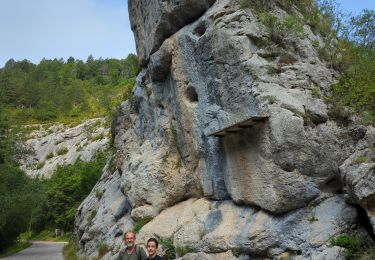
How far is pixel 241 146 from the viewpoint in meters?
12.8

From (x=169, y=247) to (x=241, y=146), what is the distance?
13.3 feet

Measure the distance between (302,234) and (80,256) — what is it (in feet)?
47.8

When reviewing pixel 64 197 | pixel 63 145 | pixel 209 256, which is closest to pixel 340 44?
pixel 209 256

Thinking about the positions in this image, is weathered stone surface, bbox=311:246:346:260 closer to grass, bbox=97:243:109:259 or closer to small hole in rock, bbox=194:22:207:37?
small hole in rock, bbox=194:22:207:37

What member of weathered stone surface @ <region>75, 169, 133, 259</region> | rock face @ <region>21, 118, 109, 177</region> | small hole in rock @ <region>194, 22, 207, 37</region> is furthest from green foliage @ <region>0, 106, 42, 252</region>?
rock face @ <region>21, 118, 109, 177</region>

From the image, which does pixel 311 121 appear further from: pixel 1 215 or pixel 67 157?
pixel 67 157

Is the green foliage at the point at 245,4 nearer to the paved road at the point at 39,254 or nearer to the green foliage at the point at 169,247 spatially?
the green foliage at the point at 169,247

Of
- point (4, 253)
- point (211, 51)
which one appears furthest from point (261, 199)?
point (4, 253)

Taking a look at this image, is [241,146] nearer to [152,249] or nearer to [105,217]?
[152,249]

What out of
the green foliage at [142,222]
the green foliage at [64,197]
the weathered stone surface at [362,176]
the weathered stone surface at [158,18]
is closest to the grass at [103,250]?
the green foliage at [142,222]

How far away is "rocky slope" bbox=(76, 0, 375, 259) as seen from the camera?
439 inches

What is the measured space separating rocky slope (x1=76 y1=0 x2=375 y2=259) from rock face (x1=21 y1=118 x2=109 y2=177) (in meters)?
42.4

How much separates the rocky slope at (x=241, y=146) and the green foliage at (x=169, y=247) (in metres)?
0.22

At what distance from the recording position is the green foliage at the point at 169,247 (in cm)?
1339
